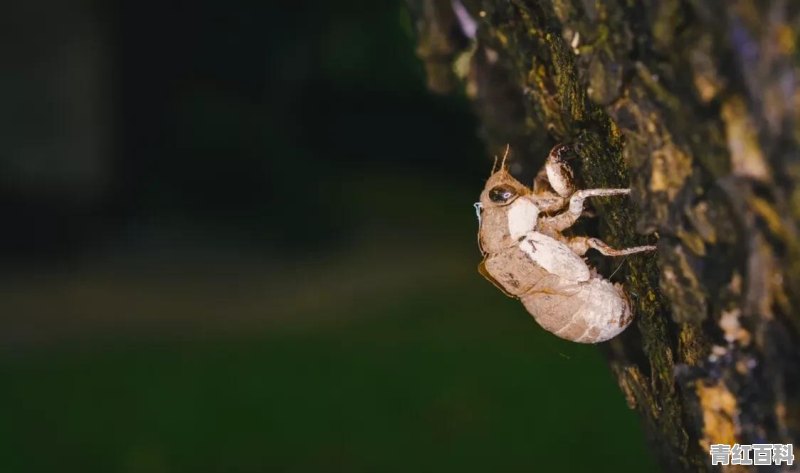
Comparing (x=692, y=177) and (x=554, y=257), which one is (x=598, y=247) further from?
(x=692, y=177)

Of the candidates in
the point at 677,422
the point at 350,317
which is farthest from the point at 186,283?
the point at 677,422

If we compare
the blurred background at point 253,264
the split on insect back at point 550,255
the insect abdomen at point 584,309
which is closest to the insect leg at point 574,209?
the split on insect back at point 550,255

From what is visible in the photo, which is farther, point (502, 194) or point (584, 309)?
point (502, 194)

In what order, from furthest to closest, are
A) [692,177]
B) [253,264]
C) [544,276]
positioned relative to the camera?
[253,264] < [544,276] < [692,177]

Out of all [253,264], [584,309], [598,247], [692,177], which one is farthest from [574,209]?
[253,264]

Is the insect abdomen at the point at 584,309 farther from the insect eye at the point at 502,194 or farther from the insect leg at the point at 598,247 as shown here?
the insect eye at the point at 502,194

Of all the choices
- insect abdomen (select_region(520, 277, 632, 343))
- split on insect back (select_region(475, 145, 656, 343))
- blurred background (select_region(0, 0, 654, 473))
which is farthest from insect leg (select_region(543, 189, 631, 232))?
blurred background (select_region(0, 0, 654, 473))

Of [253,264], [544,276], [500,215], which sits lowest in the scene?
[253,264]

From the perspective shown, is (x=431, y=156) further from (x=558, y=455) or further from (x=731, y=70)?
(x=731, y=70)
